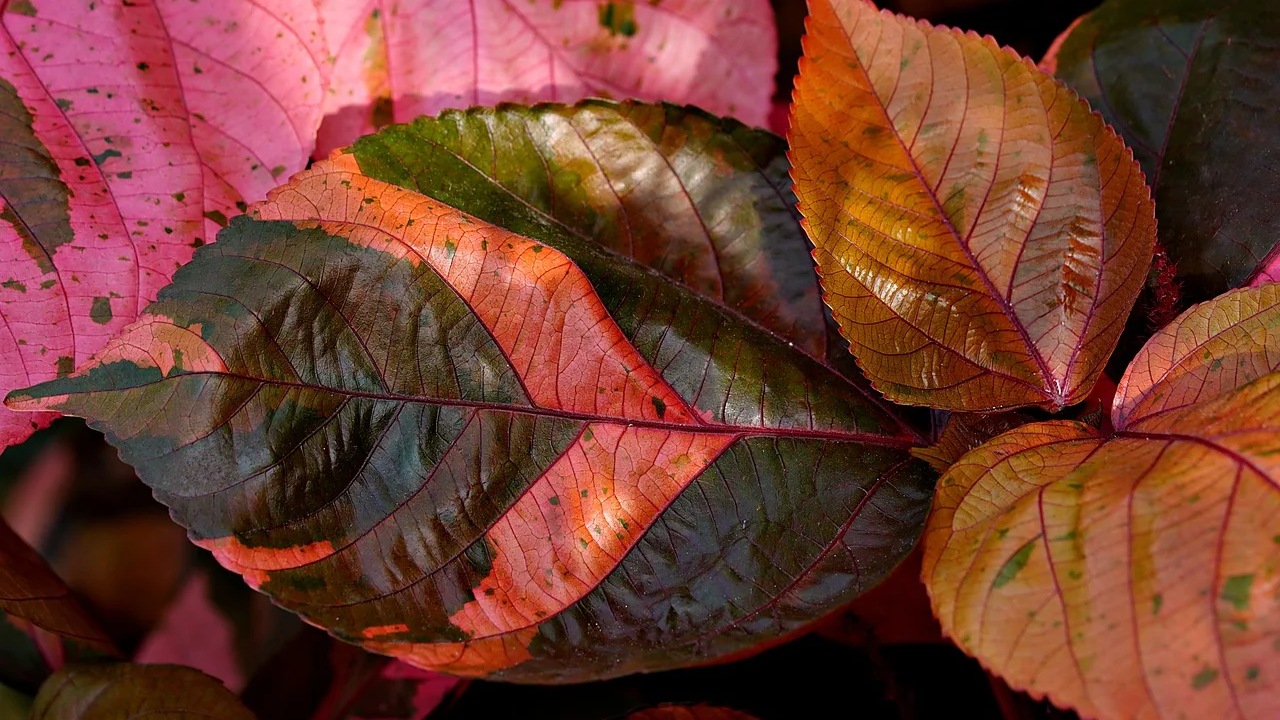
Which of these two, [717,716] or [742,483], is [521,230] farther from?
[717,716]

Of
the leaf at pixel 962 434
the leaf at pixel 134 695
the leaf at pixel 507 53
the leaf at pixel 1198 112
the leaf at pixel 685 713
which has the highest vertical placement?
the leaf at pixel 507 53

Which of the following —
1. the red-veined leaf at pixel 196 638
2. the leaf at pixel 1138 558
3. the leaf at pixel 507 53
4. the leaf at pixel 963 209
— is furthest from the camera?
the red-veined leaf at pixel 196 638

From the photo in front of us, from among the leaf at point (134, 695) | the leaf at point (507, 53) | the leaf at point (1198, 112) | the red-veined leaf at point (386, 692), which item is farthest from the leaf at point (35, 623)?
the leaf at point (1198, 112)

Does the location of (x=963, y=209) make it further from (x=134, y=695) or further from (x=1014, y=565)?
(x=134, y=695)

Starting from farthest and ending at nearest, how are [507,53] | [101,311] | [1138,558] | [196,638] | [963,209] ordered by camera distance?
1. [196,638]
2. [507,53]
3. [101,311]
4. [963,209]
5. [1138,558]

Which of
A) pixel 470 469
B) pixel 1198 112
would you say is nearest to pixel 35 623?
pixel 470 469

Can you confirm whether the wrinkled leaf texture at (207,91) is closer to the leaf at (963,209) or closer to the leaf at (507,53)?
the leaf at (507,53)

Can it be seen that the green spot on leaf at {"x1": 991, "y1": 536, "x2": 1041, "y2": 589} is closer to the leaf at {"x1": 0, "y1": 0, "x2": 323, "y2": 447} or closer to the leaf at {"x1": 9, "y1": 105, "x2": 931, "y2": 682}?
the leaf at {"x1": 9, "y1": 105, "x2": 931, "y2": 682}
